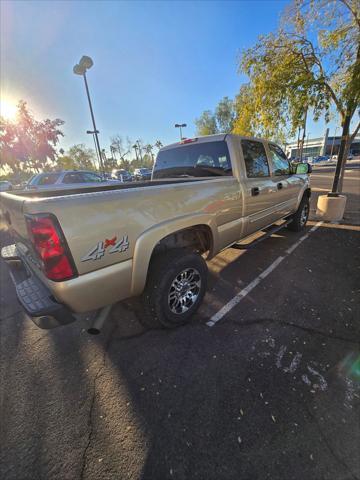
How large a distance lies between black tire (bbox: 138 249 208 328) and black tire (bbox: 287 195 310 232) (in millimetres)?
3803

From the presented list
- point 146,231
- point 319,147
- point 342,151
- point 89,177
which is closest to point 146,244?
point 146,231

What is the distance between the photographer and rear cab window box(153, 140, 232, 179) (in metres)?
3.13

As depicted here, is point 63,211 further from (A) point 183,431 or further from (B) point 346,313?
(B) point 346,313

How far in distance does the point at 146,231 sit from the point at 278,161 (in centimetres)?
351

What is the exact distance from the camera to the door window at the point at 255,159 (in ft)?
10.7

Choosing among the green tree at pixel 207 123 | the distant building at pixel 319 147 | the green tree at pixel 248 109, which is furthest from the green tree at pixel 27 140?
the distant building at pixel 319 147

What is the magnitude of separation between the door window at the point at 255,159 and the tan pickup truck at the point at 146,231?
18 mm

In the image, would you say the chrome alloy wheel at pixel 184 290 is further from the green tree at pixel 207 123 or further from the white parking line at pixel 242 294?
the green tree at pixel 207 123

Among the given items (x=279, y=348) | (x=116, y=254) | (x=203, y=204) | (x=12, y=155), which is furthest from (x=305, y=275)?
(x=12, y=155)

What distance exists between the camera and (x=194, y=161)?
3.51 meters

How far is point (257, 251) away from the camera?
4.59m

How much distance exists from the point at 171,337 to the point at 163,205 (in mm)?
1513

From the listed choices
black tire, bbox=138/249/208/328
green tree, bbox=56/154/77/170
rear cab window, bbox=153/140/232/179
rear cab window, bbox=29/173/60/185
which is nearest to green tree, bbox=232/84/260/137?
rear cab window, bbox=153/140/232/179

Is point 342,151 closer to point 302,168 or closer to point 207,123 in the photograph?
point 302,168
